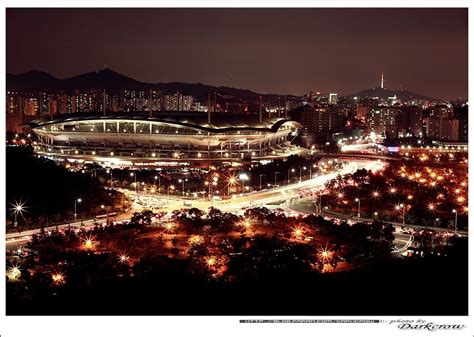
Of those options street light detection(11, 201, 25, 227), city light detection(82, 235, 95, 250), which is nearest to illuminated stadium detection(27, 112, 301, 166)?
street light detection(11, 201, 25, 227)

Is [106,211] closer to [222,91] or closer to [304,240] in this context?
[304,240]

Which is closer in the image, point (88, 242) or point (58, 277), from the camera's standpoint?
point (58, 277)

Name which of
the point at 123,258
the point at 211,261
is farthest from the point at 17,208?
the point at 211,261

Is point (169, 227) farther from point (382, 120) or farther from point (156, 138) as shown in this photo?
point (382, 120)

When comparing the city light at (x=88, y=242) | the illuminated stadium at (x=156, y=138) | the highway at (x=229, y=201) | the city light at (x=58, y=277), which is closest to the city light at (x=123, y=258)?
the city light at (x=88, y=242)

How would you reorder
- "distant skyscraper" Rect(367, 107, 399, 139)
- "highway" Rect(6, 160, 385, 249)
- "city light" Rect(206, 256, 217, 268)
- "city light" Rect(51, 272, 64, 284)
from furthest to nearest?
"distant skyscraper" Rect(367, 107, 399, 139), "highway" Rect(6, 160, 385, 249), "city light" Rect(206, 256, 217, 268), "city light" Rect(51, 272, 64, 284)

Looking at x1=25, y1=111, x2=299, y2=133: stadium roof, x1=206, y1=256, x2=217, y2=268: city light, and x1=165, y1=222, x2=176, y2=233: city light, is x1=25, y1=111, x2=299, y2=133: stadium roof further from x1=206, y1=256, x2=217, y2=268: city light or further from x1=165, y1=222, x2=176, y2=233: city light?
x1=206, y1=256, x2=217, y2=268: city light

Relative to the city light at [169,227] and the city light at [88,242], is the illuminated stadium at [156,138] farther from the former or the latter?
the city light at [88,242]

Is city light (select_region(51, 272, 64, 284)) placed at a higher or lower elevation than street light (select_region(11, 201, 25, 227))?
lower
